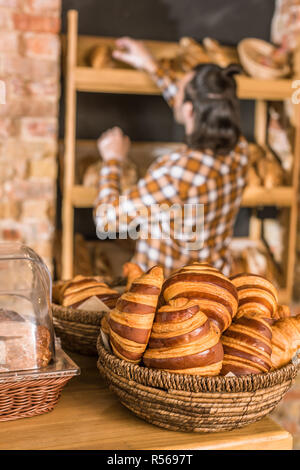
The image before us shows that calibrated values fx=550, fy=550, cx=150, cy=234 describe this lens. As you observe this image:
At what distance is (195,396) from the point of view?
0.83 m

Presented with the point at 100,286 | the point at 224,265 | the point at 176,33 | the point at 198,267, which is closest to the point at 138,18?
the point at 176,33

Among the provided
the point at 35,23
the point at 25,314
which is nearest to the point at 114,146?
the point at 35,23

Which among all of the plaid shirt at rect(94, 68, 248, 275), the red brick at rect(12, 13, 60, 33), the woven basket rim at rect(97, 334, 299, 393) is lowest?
the woven basket rim at rect(97, 334, 299, 393)

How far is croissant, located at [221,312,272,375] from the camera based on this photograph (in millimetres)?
874

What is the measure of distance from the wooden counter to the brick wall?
5.03 feet

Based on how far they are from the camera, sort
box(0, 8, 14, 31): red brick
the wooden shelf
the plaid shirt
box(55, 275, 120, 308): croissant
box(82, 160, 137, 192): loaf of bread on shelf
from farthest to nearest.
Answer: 1. the wooden shelf
2. box(82, 160, 137, 192): loaf of bread on shelf
3. box(0, 8, 14, 31): red brick
4. the plaid shirt
5. box(55, 275, 120, 308): croissant

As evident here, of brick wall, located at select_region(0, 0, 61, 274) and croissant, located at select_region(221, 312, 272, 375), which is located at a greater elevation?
brick wall, located at select_region(0, 0, 61, 274)

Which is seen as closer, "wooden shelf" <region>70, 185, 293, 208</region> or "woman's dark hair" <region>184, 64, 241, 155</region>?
"woman's dark hair" <region>184, 64, 241, 155</region>

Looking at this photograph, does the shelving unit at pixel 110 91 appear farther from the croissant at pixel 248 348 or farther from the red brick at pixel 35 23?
the croissant at pixel 248 348

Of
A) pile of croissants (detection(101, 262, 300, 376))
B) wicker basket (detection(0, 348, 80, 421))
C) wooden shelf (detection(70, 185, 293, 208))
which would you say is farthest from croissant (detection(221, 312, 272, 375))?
wooden shelf (detection(70, 185, 293, 208))

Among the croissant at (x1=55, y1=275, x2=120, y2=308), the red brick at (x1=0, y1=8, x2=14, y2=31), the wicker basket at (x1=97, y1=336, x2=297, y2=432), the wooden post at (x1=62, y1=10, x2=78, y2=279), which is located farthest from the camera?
the wooden post at (x1=62, y1=10, x2=78, y2=279)

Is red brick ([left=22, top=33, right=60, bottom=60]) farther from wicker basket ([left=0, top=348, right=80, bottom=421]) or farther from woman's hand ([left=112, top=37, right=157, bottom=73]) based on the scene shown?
wicker basket ([left=0, top=348, right=80, bottom=421])

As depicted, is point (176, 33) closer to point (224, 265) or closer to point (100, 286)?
point (224, 265)

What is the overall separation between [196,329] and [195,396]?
3.9 inches
